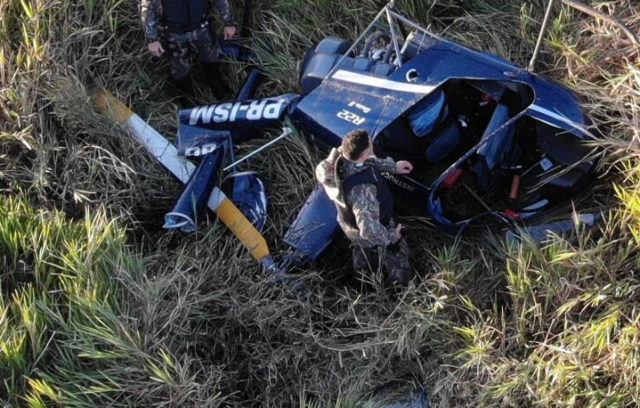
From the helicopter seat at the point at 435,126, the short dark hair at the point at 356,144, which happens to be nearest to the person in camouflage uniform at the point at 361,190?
the short dark hair at the point at 356,144

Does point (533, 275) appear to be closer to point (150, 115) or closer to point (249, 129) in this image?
point (249, 129)

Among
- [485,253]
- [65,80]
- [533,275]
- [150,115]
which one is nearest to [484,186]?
[485,253]

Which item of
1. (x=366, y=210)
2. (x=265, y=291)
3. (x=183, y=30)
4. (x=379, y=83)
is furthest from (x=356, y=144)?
(x=183, y=30)

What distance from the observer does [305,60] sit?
6363 mm

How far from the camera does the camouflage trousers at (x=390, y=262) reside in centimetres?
525

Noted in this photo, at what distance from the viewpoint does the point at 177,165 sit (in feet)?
20.1

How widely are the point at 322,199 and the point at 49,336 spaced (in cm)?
208

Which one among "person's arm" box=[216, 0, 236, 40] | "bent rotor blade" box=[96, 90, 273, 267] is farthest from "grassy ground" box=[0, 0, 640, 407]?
"person's arm" box=[216, 0, 236, 40]

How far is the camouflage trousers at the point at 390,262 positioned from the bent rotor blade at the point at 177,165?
2.17 feet

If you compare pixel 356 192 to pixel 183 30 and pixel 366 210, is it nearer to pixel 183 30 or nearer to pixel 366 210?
pixel 366 210

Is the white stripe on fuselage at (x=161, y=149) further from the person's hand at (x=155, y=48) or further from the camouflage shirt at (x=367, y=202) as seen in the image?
the camouflage shirt at (x=367, y=202)

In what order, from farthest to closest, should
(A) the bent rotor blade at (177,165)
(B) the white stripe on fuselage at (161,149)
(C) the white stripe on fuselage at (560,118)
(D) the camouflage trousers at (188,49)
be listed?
(D) the camouflage trousers at (188,49) < (B) the white stripe on fuselage at (161,149) < (A) the bent rotor blade at (177,165) < (C) the white stripe on fuselage at (560,118)

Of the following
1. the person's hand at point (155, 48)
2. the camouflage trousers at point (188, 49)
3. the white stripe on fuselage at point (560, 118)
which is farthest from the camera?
the camouflage trousers at point (188, 49)

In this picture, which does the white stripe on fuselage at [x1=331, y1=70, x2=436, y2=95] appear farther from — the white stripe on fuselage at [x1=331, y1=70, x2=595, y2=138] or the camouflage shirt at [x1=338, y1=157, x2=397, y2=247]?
the camouflage shirt at [x1=338, y1=157, x2=397, y2=247]
